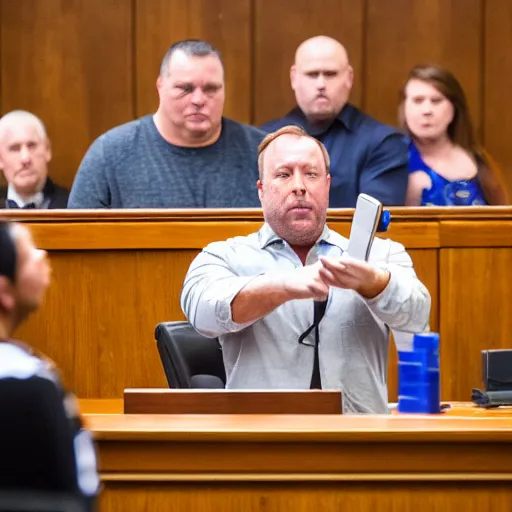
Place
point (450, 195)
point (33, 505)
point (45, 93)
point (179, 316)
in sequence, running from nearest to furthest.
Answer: point (33, 505) < point (179, 316) < point (450, 195) < point (45, 93)

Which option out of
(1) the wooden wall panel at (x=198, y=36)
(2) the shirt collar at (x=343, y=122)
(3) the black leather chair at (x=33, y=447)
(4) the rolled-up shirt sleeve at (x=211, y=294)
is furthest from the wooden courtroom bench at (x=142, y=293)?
(3) the black leather chair at (x=33, y=447)

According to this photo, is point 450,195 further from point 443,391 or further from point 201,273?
point 201,273

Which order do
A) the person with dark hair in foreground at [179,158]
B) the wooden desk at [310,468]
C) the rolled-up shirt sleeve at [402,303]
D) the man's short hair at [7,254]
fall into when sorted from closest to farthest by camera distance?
the man's short hair at [7,254] → the wooden desk at [310,468] → the rolled-up shirt sleeve at [402,303] → the person with dark hair in foreground at [179,158]

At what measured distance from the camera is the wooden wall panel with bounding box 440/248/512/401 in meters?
4.46

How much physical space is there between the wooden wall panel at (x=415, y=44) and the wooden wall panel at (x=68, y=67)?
48.5 inches

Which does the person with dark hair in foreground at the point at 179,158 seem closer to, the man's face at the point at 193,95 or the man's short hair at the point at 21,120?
the man's face at the point at 193,95

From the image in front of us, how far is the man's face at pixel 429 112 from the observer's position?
5.27m

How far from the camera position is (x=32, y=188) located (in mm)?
5180

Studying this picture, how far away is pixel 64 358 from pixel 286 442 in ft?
6.43

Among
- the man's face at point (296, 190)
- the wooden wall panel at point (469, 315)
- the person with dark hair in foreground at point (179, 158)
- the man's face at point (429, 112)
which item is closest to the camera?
Result: the man's face at point (296, 190)

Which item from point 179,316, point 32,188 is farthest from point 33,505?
point 32,188

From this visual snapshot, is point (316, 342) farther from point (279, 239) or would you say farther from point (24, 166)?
point (24, 166)

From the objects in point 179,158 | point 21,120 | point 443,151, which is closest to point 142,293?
point 179,158

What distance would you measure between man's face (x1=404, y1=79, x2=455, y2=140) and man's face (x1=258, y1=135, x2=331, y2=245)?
1.76m
